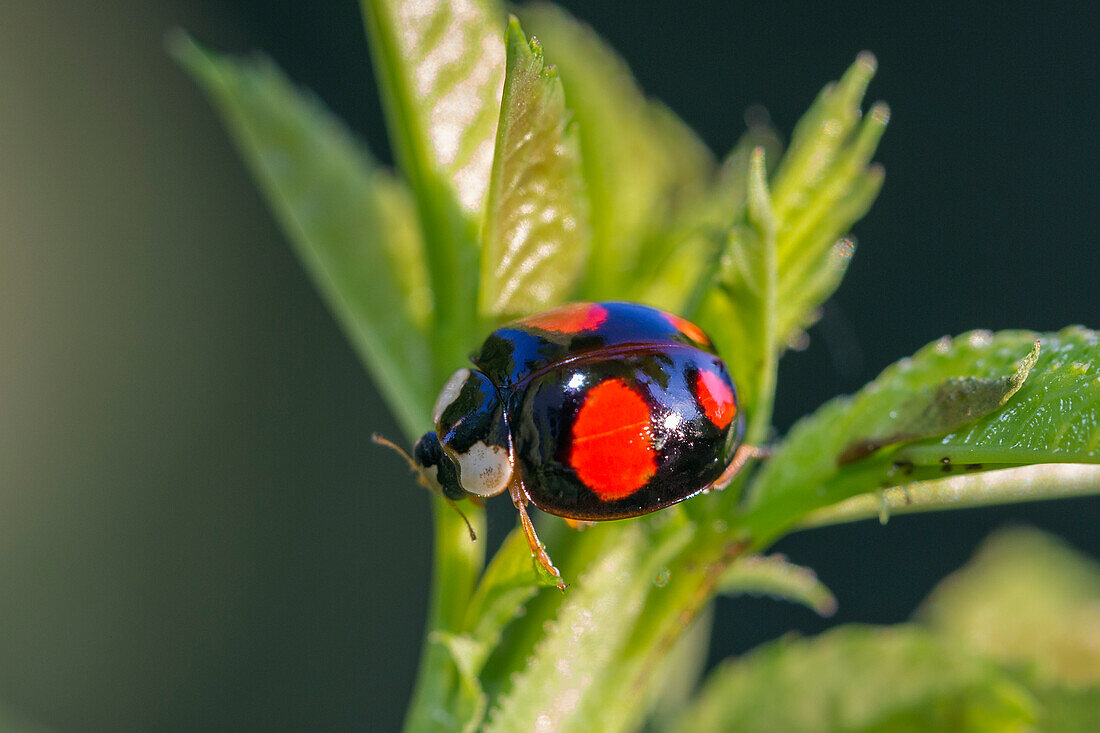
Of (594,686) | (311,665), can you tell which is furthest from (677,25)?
(594,686)

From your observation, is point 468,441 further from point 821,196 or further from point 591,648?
point 821,196

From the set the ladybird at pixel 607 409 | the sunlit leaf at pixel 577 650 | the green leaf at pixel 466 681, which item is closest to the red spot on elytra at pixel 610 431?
the ladybird at pixel 607 409

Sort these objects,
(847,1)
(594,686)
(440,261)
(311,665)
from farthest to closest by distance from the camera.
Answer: (847,1) → (311,665) → (440,261) → (594,686)

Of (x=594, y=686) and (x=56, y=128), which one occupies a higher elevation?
(x=594, y=686)

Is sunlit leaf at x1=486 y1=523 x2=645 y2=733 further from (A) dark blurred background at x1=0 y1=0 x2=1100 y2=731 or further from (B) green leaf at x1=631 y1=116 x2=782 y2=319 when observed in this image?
(A) dark blurred background at x1=0 y1=0 x2=1100 y2=731

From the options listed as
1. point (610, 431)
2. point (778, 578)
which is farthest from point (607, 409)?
point (778, 578)

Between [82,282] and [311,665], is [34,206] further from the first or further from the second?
[311,665]

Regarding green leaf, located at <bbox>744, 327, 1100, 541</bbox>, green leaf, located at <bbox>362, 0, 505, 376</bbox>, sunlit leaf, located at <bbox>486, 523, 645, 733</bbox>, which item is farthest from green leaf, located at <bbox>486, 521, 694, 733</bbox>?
green leaf, located at <bbox>362, 0, 505, 376</bbox>
